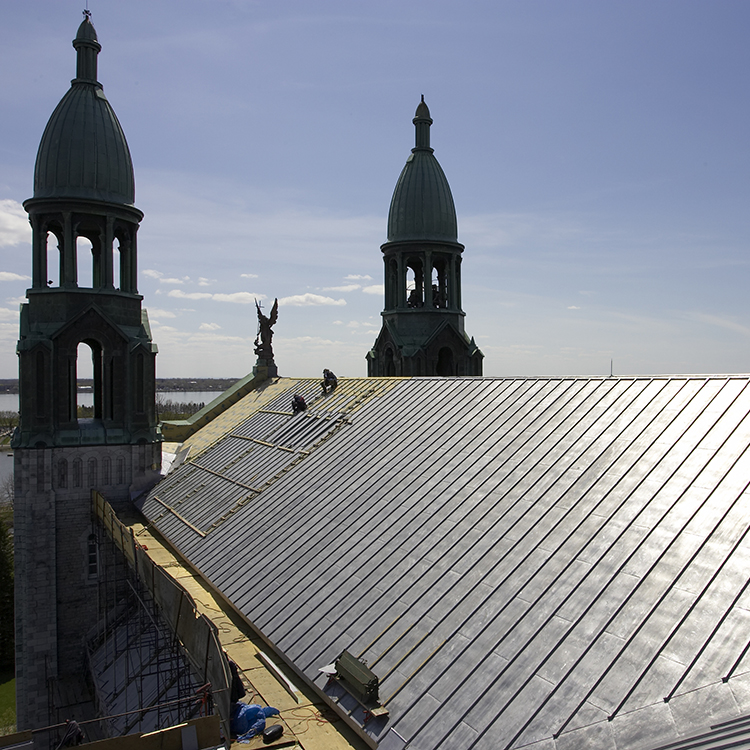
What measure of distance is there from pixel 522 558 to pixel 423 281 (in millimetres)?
Answer: 24986

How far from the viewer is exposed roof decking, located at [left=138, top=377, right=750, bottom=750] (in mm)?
8961

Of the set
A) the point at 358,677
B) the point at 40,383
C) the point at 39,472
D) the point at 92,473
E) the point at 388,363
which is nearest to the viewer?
the point at 358,677

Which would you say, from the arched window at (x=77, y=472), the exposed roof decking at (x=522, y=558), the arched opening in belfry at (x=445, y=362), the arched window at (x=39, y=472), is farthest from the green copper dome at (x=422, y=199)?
the arched window at (x=39, y=472)

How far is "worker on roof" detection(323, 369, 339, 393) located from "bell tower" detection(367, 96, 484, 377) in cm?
518

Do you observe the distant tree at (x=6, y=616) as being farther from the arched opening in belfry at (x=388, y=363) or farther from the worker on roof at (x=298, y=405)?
the arched opening in belfry at (x=388, y=363)

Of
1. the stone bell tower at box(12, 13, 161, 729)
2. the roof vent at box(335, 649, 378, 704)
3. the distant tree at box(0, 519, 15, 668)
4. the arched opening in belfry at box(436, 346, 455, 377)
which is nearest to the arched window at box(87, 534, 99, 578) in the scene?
the stone bell tower at box(12, 13, 161, 729)

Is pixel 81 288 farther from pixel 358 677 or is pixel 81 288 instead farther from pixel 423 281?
pixel 358 677

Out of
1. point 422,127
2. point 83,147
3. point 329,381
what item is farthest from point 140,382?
point 422,127

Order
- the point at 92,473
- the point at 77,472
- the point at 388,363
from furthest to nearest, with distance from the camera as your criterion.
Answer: the point at 388,363
the point at 92,473
the point at 77,472

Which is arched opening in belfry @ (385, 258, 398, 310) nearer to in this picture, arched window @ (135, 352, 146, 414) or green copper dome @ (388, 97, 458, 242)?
green copper dome @ (388, 97, 458, 242)

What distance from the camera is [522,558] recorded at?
1217cm

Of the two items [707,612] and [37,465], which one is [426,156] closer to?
[37,465]

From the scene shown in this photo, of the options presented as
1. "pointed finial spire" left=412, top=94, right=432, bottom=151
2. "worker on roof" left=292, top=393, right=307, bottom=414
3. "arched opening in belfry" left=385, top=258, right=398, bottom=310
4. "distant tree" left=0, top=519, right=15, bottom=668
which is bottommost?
"distant tree" left=0, top=519, right=15, bottom=668

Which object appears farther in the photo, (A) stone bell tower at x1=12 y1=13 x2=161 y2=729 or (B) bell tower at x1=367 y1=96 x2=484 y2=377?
(B) bell tower at x1=367 y1=96 x2=484 y2=377
